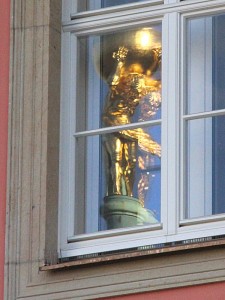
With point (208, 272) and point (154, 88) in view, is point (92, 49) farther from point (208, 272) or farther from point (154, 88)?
point (208, 272)

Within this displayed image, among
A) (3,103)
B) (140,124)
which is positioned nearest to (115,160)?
(140,124)

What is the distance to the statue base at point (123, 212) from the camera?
10.5m

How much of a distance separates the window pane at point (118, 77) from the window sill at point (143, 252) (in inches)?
29.6

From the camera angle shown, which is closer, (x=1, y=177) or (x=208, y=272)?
A: (x=208, y=272)

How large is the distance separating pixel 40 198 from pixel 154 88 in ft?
2.46

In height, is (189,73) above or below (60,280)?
above

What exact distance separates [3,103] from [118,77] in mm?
552

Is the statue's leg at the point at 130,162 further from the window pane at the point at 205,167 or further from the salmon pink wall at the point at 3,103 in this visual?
the salmon pink wall at the point at 3,103

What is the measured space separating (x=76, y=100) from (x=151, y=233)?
0.85m

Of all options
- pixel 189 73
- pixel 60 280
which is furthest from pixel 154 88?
pixel 60 280

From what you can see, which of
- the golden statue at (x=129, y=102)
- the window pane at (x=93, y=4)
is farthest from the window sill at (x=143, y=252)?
the window pane at (x=93, y=4)

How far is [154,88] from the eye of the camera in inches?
421

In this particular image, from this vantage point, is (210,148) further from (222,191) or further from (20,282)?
(20,282)

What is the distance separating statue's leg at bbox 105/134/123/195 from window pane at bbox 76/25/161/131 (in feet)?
0.28
